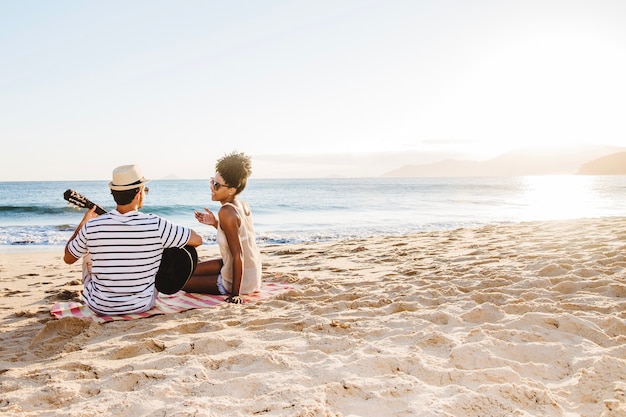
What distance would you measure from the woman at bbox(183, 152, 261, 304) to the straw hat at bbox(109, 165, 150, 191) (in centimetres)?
88

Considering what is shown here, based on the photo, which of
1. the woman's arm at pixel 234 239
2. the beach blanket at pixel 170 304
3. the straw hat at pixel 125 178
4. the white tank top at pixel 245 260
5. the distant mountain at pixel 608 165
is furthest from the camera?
the distant mountain at pixel 608 165

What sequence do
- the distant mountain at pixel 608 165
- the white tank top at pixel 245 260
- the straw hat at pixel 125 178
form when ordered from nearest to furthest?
the straw hat at pixel 125 178, the white tank top at pixel 245 260, the distant mountain at pixel 608 165

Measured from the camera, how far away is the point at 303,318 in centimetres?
407

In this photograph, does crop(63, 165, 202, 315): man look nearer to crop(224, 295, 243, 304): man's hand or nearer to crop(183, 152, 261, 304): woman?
crop(183, 152, 261, 304): woman

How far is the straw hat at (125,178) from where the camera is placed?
12.8ft

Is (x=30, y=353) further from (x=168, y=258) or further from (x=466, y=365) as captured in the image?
(x=466, y=365)

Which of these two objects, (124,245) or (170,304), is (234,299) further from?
(124,245)

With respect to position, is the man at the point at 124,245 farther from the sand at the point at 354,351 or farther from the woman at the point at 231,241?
the woman at the point at 231,241

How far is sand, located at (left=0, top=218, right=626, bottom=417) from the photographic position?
245 centimetres

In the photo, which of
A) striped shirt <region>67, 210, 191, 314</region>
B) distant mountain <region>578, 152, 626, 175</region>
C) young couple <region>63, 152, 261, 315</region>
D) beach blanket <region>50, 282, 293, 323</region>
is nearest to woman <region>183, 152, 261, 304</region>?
young couple <region>63, 152, 261, 315</region>

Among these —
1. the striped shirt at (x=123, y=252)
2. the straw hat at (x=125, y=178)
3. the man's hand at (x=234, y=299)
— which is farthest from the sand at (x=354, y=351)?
the straw hat at (x=125, y=178)

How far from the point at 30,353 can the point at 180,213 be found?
23.0m

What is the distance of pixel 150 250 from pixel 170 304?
0.88 meters

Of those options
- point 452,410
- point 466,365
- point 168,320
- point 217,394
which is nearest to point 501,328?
point 466,365
